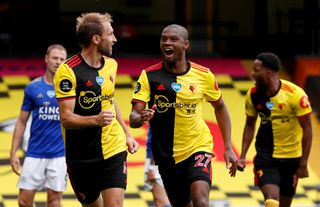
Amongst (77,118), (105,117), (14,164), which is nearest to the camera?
(105,117)

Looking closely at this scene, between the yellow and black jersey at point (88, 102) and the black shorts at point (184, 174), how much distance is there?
0.65m

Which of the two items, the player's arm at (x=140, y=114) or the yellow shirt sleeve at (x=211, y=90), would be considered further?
the yellow shirt sleeve at (x=211, y=90)

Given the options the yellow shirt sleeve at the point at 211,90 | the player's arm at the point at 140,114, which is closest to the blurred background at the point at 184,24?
the yellow shirt sleeve at the point at 211,90

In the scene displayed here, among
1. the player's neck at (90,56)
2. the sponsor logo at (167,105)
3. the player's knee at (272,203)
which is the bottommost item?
the player's knee at (272,203)

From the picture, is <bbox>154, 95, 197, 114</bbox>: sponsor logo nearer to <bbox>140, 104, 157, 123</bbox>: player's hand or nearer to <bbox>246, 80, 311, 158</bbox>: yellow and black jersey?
<bbox>140, 104, 157, 123</bbox>: player's hand

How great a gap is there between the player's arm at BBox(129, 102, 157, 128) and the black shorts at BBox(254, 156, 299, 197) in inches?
82.6

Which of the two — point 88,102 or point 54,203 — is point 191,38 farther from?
point 88,102

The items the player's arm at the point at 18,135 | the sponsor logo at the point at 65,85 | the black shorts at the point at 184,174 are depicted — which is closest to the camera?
the sponsor logo at the point at 65,85

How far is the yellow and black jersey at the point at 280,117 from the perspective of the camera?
1250 cm

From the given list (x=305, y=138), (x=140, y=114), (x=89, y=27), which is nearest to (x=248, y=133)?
(x=305, y=138)

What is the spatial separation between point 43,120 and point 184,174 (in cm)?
240

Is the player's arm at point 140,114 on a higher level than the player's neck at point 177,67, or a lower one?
lower

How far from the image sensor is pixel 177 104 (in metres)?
11.0

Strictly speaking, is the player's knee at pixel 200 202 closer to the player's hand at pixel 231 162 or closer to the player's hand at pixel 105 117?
the player's hand at pixel 231 162
